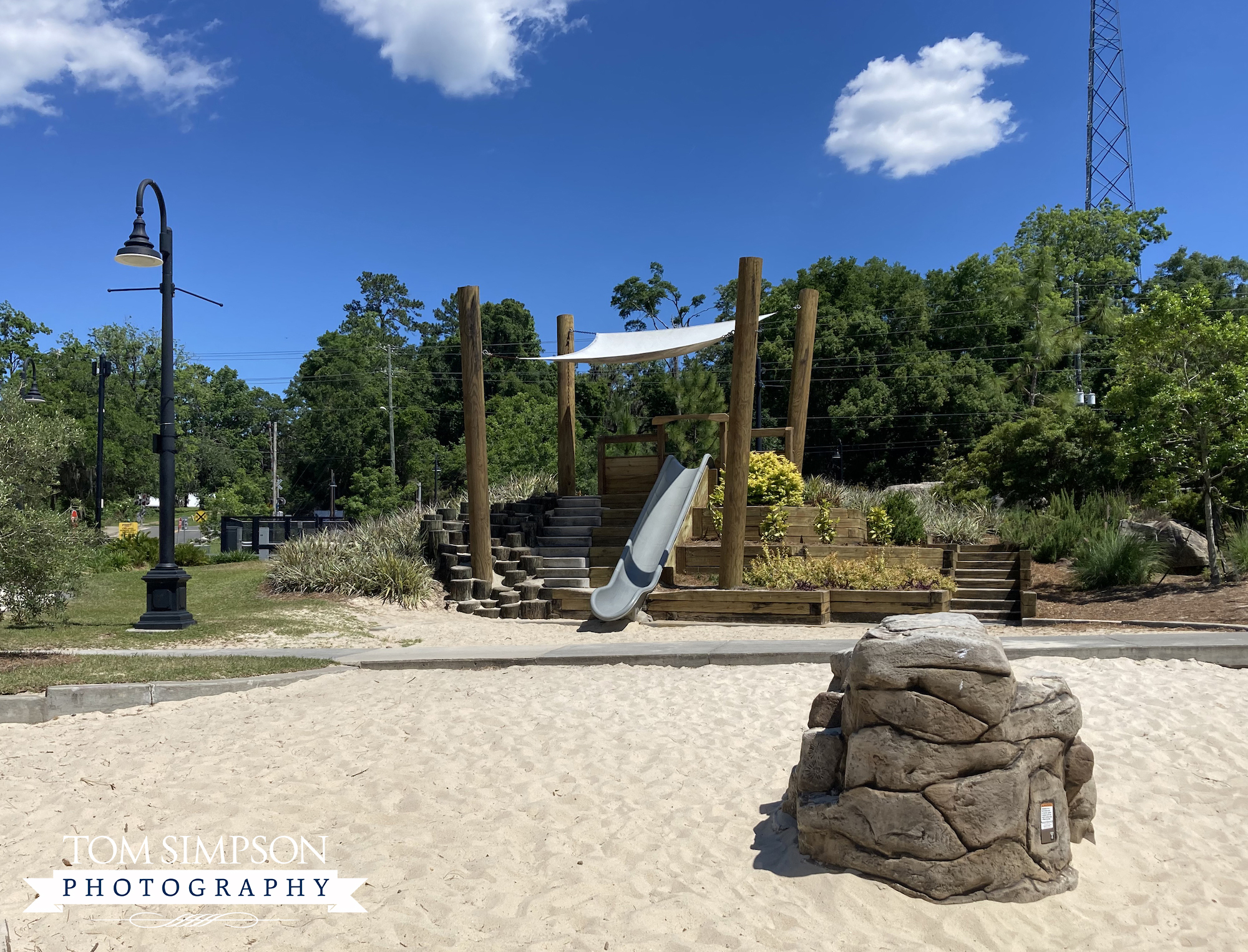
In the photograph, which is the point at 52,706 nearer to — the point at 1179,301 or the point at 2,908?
the point at 2,908

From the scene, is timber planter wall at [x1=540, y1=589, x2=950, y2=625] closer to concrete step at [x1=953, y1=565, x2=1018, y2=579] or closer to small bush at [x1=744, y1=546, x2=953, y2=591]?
small bush at [x1=744, y1=546, x2=953, y2=591]

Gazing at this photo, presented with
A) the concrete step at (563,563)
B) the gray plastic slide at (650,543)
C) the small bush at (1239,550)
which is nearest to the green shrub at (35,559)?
the gray plastic slide at (650,543)

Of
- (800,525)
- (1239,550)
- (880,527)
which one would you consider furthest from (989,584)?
(1239,550)

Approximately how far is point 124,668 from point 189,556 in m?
13.4

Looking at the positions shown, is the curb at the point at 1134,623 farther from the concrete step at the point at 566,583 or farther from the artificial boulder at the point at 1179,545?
the concrete step at the point at 566,583

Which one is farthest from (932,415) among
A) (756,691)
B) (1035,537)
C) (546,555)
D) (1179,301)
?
(756,691)

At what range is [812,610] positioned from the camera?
11.0 meters

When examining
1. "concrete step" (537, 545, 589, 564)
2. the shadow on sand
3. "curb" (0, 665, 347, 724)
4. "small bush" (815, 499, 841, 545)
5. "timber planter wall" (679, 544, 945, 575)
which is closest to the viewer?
the shadow on sand

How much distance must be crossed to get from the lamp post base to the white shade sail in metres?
7.80

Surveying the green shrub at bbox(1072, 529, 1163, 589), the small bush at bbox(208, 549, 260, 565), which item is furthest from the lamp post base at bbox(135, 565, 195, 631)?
the green shrub at bbox(1072, 529, 1163, 589)

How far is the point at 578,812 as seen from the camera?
5.20 meters

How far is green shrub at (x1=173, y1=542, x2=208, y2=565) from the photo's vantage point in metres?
20.0

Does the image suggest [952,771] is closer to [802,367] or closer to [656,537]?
[656,537]

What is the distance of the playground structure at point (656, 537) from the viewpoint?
11.4 metres
